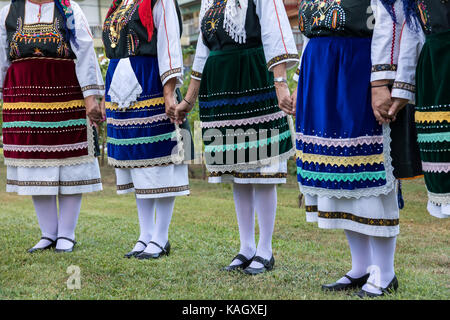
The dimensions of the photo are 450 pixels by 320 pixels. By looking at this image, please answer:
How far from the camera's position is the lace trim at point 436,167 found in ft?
7.64

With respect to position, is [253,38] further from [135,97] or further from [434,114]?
[434,114]

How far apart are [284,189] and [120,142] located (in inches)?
232

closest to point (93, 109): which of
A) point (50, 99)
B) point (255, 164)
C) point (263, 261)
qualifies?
point (50, 99)

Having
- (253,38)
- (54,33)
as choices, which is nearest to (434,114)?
(253,38)

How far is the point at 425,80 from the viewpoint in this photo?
92.5 inches

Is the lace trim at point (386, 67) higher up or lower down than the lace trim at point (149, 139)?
higher up

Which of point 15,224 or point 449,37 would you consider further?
point 15,224

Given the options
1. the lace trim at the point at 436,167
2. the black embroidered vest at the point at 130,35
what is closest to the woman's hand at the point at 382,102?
the lace trim at the point at 436,167

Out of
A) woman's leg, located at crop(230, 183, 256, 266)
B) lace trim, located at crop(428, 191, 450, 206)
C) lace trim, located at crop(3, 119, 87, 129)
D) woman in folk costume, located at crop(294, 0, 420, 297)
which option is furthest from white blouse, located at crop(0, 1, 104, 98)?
lace trim, located at crop(428, 191, 450, 206)

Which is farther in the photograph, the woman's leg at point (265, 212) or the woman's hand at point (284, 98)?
the woman's leg at point (265, 212)

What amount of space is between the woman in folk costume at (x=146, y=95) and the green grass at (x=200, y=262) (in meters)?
0.41

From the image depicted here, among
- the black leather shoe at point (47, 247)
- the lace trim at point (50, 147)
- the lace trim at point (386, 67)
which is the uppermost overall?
the lace trim at point (386, 67)

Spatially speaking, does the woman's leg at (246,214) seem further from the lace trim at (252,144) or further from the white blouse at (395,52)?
the white blouse at (395,52)

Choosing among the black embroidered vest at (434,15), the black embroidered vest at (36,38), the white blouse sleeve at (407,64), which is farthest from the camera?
the black embroidered vest at (36,38)
